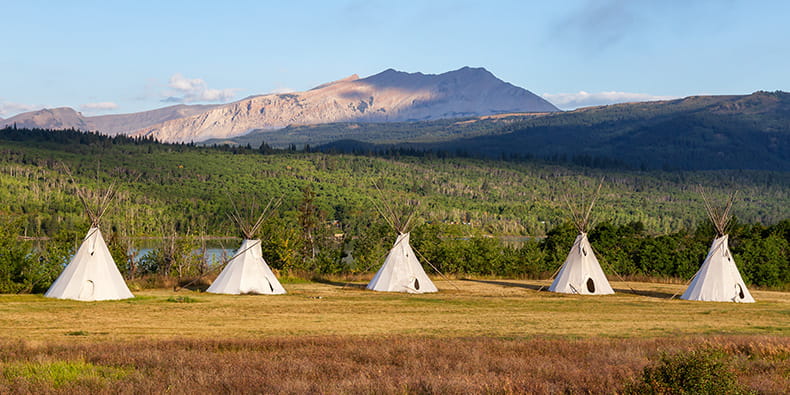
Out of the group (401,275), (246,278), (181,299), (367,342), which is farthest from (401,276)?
(367,342)

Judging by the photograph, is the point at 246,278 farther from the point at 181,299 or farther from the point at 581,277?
the point at 581,277

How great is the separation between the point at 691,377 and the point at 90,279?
79.2 feet

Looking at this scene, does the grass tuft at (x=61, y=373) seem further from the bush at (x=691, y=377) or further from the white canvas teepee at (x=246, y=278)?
the white canvas teepee at (x=246, y=278)

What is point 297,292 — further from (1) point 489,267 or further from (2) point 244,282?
(1) point 489,267

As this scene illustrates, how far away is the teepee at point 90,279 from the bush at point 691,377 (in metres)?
23.0

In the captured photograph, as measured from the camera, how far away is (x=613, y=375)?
1212 centimetres

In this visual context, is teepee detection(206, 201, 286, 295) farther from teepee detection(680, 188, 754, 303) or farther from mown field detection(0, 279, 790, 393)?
teepee detection(680, 188, 754, 303)

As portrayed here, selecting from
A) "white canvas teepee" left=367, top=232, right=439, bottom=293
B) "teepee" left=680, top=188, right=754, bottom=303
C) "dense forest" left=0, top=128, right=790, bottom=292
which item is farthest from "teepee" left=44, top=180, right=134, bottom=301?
"teepee" left=680, top=188, right=754, bottom=303

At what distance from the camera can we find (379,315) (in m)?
25.4

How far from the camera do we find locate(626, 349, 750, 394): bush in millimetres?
10062

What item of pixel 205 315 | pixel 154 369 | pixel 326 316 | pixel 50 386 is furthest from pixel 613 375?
pixel 205 315

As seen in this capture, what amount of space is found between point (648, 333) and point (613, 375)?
9.75 m

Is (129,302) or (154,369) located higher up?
(154,369)

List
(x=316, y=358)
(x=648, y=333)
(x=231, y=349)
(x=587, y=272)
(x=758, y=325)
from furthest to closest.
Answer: (x=587, y=272)
(x=758, y=325)
(x=648, y=333)
(x=231, y=349)
(x=316, y=358)
